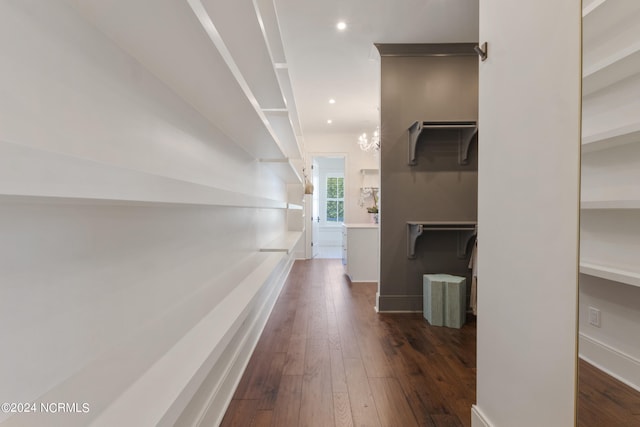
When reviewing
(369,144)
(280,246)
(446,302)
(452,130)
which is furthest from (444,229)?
(369,144)

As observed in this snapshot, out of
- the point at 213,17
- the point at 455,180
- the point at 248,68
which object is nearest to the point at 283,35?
the point at 248,68

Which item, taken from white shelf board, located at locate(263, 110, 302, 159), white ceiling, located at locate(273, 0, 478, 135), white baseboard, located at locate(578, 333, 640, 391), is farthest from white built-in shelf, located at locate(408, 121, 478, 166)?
white baseboard, located at locate(578, 333, 640, 391)

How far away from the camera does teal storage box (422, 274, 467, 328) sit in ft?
8.43

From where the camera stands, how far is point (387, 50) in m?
2.94

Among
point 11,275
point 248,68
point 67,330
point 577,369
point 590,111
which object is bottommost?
point 577,369

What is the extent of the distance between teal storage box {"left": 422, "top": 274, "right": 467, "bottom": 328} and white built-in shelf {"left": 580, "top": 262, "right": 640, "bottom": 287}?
6.44ft

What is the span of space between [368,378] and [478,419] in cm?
62

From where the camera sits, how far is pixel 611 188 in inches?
28.0

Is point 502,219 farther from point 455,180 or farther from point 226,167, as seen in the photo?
point 455,180

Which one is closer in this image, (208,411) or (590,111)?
(590,111)

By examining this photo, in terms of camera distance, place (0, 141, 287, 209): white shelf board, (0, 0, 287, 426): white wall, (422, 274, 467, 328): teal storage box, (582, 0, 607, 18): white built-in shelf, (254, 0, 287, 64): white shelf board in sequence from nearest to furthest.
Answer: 1. (0, 141, 287, 209): white shelf board
2. (0, 0, 287, 426): white wall
3. (582, 0, 607, 18): white built-in shelf
4. (254, 0, 287, 64): white shelf board
5. (422, 274, 467, 328): teal storage box

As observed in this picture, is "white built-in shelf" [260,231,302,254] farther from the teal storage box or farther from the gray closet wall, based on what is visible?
the teal storage box

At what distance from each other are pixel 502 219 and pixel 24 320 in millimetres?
1398

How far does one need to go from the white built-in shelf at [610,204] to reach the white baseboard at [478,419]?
1.01 metres
